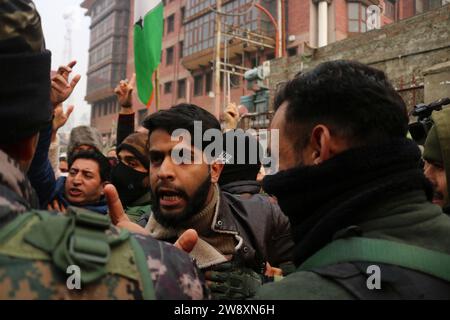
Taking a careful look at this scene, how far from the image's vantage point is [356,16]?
21234mm

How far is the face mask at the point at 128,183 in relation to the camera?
11.0ft

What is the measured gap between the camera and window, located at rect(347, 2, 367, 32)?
2119 centimetres

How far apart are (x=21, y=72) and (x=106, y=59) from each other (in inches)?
1628

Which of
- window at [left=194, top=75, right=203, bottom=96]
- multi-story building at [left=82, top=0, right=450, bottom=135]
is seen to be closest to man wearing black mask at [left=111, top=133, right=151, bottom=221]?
multi-story building at [left=82, top=0, right=450, bottom=135]

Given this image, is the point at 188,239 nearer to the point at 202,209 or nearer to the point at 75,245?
the point at 75,245

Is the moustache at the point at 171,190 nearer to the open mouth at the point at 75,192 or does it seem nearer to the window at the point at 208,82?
the open mouth at the point at 75,192

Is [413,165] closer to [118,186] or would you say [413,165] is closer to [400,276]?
[400,276]

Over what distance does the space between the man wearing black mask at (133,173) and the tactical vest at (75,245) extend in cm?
243

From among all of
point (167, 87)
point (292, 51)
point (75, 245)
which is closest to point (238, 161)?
point (75, 245)

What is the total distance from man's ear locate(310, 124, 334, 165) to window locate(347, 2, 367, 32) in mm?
22110

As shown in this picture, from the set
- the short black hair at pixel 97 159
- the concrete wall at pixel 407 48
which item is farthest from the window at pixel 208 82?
the short black hair at pixel 97 159
